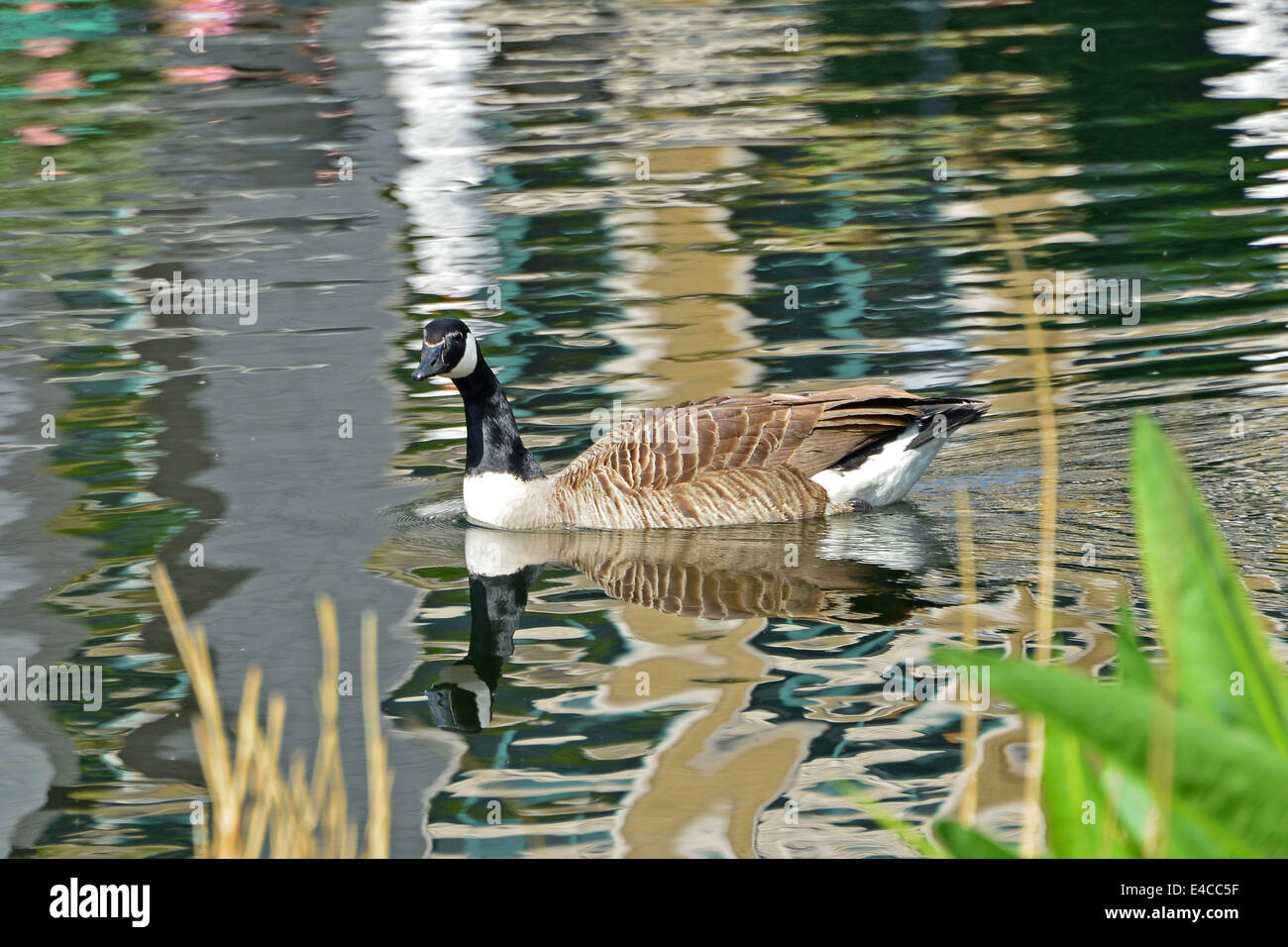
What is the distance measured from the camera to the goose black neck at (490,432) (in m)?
9.37

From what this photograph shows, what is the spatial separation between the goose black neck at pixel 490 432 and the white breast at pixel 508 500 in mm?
53

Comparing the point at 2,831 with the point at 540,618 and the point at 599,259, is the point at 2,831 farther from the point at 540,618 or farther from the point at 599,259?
the point at 599,259

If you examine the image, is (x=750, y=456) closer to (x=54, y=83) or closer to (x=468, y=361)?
(x=468, y=361)

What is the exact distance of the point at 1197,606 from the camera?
4.86 feet

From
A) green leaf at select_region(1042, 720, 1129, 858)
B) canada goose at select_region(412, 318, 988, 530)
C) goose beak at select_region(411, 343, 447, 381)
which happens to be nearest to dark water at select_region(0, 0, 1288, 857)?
canada goose at select_region(412, 318, 988, 530)

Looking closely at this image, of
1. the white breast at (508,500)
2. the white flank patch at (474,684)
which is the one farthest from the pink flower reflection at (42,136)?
the white flank patch at (474,684)

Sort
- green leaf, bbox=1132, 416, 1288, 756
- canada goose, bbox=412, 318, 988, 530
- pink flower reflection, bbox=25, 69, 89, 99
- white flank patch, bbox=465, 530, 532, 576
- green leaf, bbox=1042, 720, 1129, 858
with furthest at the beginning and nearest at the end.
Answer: pink flower reflection, bbox=25, 69, 89, 99, canada goose, bbox=412, 318, 988, 530, white flank patch, bbox=465, 530, 532, 576, green leaf, bbox=1042, 720, 1129, 858, green leaf, bbox=1132, 416, 1288, 756

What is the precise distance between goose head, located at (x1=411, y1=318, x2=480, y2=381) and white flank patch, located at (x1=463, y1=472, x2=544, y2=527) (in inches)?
25.5

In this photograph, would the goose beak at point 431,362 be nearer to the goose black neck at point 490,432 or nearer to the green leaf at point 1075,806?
the goose black neck at point 490,432

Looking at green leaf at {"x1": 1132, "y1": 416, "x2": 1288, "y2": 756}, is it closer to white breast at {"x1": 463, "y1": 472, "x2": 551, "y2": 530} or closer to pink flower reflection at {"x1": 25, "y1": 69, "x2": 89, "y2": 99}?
white breast at {"x1": 463, "y1": 472, "x2": 551, "y2": 530}

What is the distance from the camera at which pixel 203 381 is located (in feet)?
39.3

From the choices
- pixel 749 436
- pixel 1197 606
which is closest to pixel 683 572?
pixel 749 436

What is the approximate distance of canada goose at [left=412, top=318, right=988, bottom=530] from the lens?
8.97 meters

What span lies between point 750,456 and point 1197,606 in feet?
24.7
